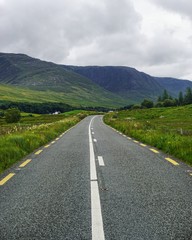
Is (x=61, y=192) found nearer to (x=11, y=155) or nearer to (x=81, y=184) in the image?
(x=81, y=184)

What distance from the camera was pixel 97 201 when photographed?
6.68 metres

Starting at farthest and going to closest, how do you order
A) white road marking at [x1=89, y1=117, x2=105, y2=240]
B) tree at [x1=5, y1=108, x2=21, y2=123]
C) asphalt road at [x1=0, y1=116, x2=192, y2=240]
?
tree at [x1=5, y1=108, x2=21, y2=123] → asphalt road at [x1=0, y1=116, x2=192, y2=240] → white road marking at [x1=89, y1=117, x2=105, y2=240]

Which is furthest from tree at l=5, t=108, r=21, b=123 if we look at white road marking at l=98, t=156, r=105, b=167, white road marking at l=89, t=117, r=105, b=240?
white road marking at l=89, t=117, r=105, b=240

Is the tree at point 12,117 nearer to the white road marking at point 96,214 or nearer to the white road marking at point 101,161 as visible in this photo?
the white road marking at point 101,161

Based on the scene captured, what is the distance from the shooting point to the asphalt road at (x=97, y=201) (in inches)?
199

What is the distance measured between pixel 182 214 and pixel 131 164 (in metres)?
5.63

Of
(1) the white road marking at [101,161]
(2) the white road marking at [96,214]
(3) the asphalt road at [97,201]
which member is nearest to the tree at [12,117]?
(1) the white road marking at [101,161]

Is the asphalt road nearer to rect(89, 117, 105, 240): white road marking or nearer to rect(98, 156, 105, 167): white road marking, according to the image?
rect(89, 117, 105, 240): white road marking

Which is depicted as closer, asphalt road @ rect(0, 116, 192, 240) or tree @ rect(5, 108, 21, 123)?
asphalt road @ rect(0, 116, 192, 240)

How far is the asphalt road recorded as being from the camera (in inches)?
199

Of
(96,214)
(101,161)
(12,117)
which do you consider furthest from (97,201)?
(12,117)

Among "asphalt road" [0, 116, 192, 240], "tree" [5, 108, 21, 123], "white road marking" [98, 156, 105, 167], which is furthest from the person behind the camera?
"tree" [5, 108, 21, 123]

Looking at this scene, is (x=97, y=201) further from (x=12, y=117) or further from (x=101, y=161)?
(x=12, y=117)

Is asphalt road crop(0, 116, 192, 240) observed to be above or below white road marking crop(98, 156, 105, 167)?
above
